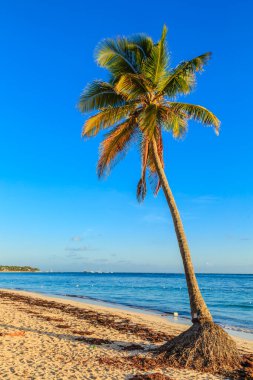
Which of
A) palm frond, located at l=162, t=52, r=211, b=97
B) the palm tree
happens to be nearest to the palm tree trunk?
the palm tree

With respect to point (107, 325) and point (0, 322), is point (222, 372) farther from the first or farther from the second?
point (0, 322)

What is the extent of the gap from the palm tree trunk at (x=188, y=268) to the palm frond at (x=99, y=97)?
2.45 m

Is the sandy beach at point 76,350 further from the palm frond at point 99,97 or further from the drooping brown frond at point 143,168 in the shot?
the palm frond at point 99,97

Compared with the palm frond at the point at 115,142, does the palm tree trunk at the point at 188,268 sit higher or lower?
lower

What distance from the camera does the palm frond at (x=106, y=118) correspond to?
1235 cm

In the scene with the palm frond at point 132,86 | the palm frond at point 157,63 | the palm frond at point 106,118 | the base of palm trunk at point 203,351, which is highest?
the palm frond at point 157,63

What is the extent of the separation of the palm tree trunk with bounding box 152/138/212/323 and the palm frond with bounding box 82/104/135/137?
5.45 ft

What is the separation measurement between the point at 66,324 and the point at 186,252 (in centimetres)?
792

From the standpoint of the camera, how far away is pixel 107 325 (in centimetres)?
1641

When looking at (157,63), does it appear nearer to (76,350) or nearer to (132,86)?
(132,86)

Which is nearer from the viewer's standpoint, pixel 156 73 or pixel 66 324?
pixel 156 73

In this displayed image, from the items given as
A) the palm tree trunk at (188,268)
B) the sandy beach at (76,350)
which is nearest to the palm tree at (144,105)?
the palm tree trunk at (188,268)

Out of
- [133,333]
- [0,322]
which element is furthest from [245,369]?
[0,322]

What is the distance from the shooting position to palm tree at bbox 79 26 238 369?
11312 mm
